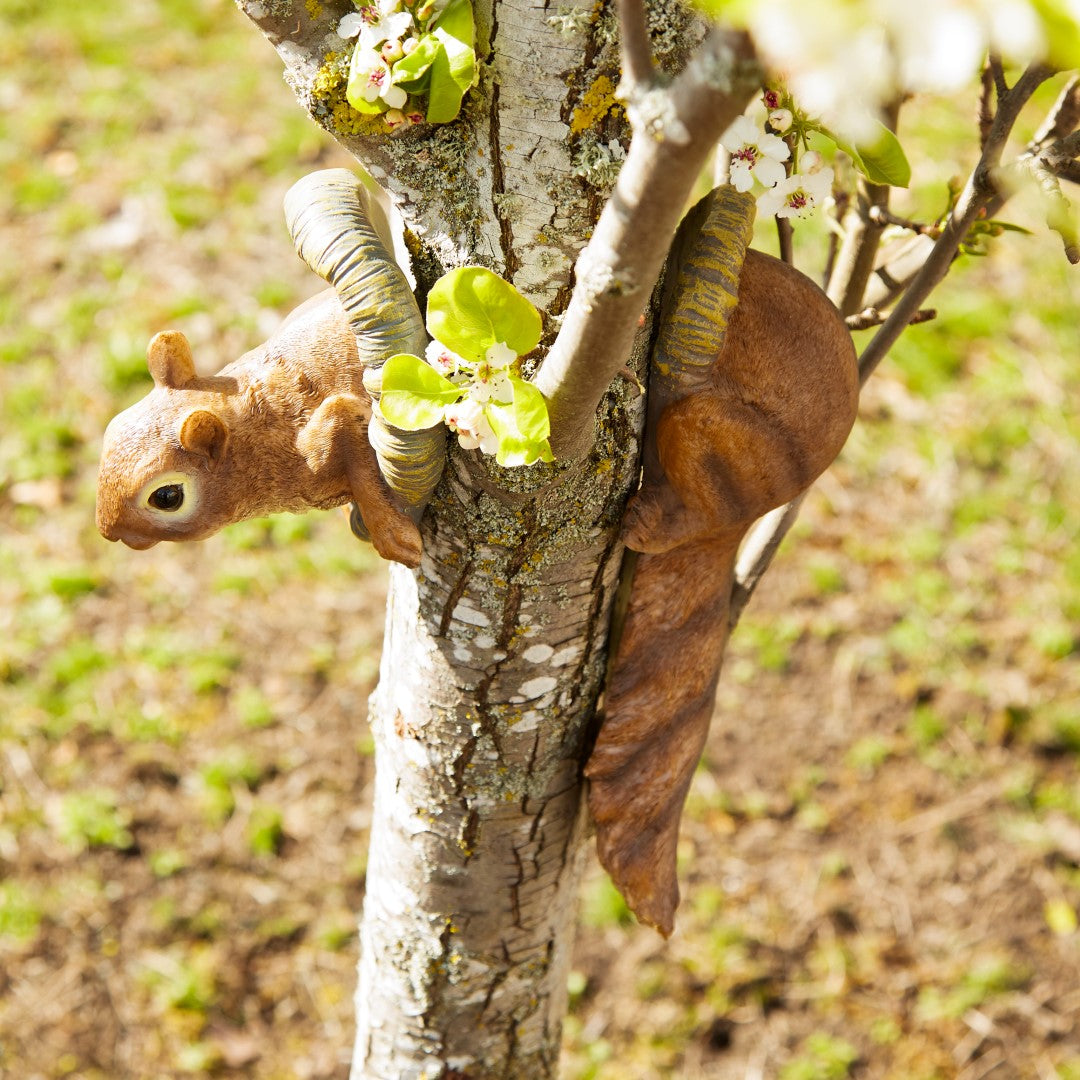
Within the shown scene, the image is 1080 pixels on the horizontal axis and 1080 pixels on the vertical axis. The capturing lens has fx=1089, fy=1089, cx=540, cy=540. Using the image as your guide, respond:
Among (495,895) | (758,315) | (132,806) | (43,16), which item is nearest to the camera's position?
(758,315)

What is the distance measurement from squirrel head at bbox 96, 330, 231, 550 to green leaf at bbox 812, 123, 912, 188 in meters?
0.60

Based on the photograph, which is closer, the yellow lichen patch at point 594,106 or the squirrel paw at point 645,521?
the yellow lichen patch at point 594,106

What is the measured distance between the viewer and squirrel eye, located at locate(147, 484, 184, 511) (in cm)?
102

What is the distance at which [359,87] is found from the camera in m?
0.84

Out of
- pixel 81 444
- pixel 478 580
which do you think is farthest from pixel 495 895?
pixel 81 444

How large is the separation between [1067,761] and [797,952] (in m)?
0.83

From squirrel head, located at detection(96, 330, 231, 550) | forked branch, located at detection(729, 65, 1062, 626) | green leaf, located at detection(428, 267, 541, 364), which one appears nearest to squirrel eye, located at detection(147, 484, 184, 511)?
squirrel head, located at detection(96, 330, 231, 550)

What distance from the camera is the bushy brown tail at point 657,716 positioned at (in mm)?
1139

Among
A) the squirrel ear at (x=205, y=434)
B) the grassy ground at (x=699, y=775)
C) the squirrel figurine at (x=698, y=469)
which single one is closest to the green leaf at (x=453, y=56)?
the squirrel figurine at (x=698, y=469)

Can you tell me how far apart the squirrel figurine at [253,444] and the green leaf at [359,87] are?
0.21 m

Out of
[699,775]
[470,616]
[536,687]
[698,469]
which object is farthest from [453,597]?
[699,775]

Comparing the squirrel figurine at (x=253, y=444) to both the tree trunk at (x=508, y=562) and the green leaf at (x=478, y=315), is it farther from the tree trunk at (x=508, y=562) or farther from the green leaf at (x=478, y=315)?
the green leaf at (x=478, y=315)

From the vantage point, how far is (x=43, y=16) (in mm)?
4281

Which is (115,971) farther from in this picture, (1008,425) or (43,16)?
(43,16)
